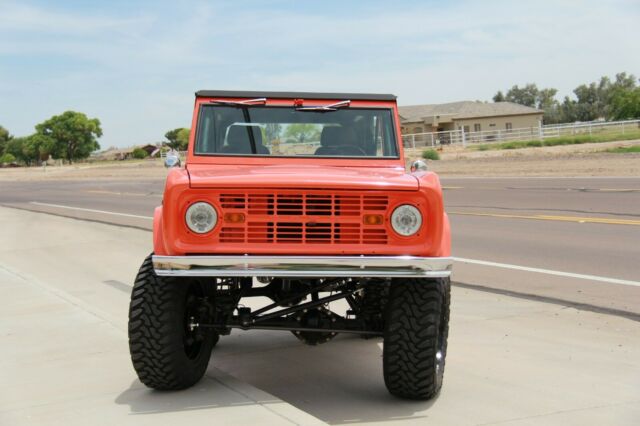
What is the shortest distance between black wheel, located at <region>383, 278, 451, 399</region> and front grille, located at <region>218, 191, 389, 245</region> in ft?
1.25

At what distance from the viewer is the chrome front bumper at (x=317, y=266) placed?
207 inches

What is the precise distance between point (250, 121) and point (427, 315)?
7.77ft

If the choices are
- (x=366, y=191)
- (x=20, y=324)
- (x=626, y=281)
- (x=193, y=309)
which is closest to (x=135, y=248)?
(x=20, y=324)

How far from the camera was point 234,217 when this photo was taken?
5.45 m

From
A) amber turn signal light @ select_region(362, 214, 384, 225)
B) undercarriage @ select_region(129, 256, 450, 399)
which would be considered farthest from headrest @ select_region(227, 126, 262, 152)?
amber turn signal light @ select_region(362, 214, 384, 225)

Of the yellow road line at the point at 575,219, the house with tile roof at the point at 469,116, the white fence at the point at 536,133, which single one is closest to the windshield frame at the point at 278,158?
the yellow road line at the point at 575,219

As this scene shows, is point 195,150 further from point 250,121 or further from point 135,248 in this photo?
point 135,248

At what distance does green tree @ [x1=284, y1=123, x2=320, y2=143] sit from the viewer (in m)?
6.86

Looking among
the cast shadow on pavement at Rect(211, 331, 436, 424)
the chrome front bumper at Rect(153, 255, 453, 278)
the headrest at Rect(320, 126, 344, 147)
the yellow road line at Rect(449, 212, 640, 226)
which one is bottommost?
the cast shadow on pavement at Rect(211, 331, 436, 424)

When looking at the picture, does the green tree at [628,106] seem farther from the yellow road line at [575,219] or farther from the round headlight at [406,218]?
the round headlight at [406,218]

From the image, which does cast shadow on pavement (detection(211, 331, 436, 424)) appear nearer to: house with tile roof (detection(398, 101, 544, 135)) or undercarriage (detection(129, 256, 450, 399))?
undercarriage (detection(129, 256, 450, 399))

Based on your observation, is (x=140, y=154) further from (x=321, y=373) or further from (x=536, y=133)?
(x=321, y=373)

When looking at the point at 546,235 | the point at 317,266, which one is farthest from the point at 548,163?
the point at 317,266

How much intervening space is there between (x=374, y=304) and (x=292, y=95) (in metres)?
1.99
